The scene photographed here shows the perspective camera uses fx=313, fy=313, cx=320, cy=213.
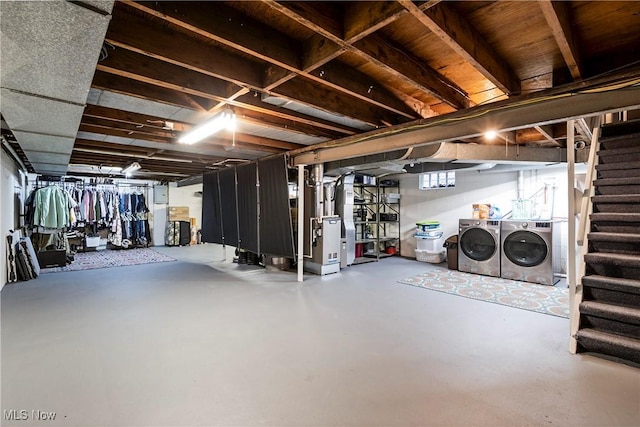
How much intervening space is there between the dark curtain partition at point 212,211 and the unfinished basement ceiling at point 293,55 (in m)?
3.79

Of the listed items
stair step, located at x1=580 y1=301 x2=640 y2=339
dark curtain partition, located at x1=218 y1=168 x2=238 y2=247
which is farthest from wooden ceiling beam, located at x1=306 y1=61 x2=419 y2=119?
dark curtain partition, located at x1=218 y1=168 x2=238 y2=247

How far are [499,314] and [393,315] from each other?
4.16ft

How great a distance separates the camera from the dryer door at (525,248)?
5230 millimetres

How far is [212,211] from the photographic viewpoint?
7.49 m

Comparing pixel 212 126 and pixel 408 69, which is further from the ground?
pixel 408 69

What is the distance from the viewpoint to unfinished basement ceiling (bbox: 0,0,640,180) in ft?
5.26

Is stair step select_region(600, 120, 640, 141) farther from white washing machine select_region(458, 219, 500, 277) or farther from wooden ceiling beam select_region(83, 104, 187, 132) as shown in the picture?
wooden ceiling beam select_region(83, 104, 187, 132)

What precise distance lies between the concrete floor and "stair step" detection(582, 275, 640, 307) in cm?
52

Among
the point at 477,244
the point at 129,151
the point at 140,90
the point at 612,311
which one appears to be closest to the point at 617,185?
the point at 612,311

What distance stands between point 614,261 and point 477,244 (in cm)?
329

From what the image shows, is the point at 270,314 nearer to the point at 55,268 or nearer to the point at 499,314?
the point at 499,314

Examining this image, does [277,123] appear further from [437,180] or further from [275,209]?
[437,180]

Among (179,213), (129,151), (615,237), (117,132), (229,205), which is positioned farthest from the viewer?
(179,213)

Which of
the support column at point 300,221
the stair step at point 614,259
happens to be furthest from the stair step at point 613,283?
the support column at point 300,221
